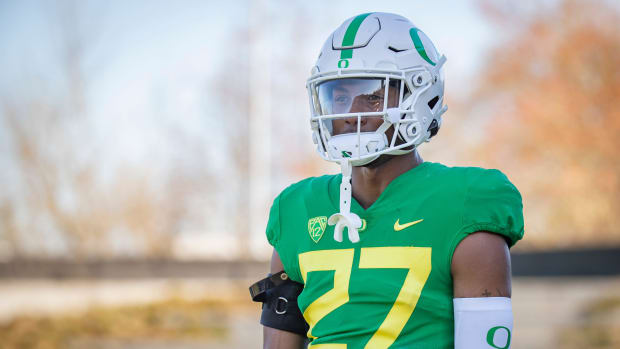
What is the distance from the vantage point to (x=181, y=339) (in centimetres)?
838

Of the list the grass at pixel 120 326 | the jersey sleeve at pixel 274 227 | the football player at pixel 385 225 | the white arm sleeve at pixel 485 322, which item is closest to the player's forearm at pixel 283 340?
the football player at pixel 385 225

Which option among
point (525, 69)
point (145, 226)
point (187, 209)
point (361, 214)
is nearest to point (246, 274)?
point (145, 226)

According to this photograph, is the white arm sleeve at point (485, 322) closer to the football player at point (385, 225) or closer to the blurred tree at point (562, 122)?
the football player at point (385, 225)

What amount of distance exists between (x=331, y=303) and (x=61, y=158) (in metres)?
8.44

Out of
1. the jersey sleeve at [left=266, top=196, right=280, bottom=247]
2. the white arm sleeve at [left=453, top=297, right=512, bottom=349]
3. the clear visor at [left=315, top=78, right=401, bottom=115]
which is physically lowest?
the white arm sleeve at [left=453, top=297, right=512, bottom=349]

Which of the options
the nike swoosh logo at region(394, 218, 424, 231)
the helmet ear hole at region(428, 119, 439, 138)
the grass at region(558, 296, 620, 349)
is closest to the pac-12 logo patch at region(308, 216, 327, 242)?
the nike swoosh logo at region(394, 218, 424, 231)

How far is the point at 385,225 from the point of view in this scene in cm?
197

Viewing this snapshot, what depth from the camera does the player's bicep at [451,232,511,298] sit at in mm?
1794

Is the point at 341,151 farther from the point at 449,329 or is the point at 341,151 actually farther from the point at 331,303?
the point at 449,329

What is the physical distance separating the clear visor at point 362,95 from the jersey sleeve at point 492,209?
0.34 m

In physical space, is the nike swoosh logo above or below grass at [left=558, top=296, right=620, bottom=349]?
above

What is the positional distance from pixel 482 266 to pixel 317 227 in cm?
51

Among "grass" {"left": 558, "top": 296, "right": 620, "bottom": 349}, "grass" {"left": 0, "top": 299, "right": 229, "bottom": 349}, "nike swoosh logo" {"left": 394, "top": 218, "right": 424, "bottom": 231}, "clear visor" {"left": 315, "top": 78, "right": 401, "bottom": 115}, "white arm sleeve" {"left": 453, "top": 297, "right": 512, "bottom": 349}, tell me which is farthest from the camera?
"grass" {"left": 0, "top": 299, "right": 229, "bottom": 349}

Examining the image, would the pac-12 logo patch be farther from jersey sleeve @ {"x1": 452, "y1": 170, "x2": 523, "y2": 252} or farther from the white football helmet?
jersey sleeve @ {"x1": 452, "y1": 170, "x2": 523, "y2": 252}
